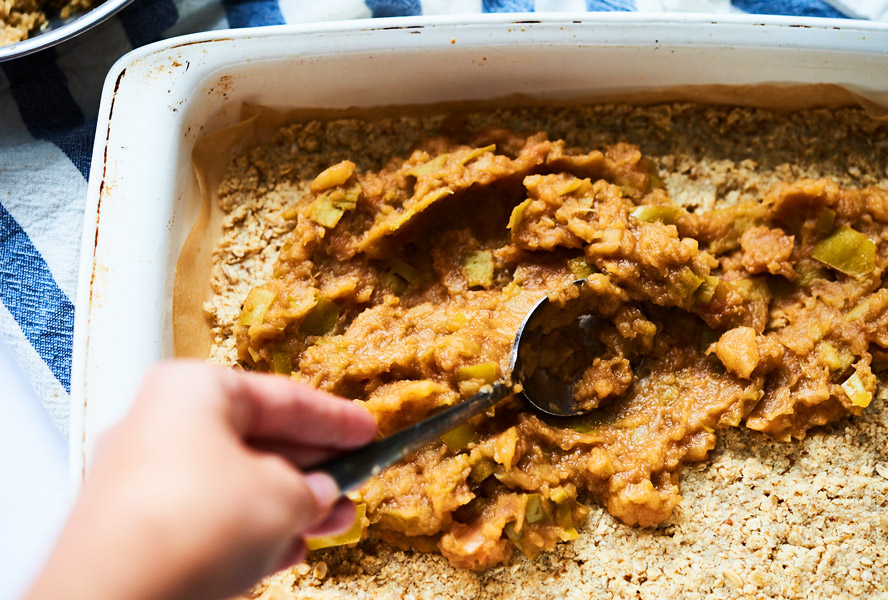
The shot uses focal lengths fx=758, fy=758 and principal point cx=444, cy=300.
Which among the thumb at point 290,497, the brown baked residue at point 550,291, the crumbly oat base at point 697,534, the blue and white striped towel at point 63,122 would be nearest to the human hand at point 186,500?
the thumb at point 290,497

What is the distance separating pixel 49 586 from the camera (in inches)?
36.6

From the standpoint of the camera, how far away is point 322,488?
1146 mm

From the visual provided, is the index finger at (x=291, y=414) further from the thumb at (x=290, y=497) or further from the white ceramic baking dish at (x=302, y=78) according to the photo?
the white ceramic baking dish at (x=302, y=78)

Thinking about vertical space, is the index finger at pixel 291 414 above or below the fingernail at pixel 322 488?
above

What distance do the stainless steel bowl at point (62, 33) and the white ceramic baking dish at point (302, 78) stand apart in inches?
11.9

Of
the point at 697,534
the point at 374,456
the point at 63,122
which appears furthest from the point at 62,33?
the point at 697,534

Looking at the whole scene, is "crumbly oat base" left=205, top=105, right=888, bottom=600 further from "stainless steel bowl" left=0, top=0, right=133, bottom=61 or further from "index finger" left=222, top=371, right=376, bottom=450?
"index finger" left=222, top=371, right=376, bottom=450

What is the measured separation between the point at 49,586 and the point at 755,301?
5.86 ft

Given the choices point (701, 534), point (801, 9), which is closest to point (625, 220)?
point (701, 534)

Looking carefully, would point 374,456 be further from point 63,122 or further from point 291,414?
point 63,122

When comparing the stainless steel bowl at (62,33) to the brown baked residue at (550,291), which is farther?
the stainless steel bowl at (62,33)

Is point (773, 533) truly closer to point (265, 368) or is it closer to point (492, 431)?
point (492, 431)

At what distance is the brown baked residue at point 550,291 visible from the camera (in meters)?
1.90

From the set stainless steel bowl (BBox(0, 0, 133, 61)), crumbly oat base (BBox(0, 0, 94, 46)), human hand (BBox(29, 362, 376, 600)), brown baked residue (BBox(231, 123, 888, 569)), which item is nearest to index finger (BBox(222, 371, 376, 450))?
human hand (BBox(29, 362, 376, 600))
